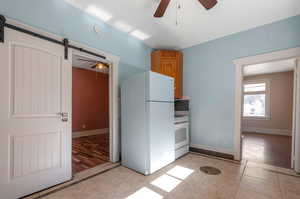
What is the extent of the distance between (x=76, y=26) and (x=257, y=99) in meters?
7.46

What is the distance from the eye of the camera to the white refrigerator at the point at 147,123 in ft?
7.29

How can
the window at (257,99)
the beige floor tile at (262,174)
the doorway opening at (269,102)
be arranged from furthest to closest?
1. the window at (257,99)
2. the doorway opening at (269,102)
3. the beige floor tile at (262,174)

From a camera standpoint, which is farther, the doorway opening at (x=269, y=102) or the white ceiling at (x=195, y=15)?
the doorway opening at (x=269, y=102)

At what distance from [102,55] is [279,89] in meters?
7.01

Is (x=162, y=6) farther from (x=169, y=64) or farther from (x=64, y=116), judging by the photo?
(x=64, y=116)

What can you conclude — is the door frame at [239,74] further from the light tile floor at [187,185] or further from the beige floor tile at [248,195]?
the beige floor tile at [248,195]

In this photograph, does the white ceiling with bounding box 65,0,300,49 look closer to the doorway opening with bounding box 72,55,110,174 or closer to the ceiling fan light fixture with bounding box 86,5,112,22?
the ceiling fan light fixture with bounding box 86,5,112,22

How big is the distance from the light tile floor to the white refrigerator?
0.20 meters

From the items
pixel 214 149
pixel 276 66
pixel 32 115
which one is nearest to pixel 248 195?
pixel 214 149

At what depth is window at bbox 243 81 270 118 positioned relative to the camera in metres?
5.96

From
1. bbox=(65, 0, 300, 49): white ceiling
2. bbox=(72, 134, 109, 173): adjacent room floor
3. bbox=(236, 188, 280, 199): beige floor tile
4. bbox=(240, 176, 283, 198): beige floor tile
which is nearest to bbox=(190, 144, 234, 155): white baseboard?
bbox=(240, 176, 283, 198): beige floor tile

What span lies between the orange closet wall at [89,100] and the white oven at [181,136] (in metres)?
3.67

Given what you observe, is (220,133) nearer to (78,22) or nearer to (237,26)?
(237,26)

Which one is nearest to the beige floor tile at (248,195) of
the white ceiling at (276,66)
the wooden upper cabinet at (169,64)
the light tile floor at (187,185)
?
the light tile floor at (187,185)
